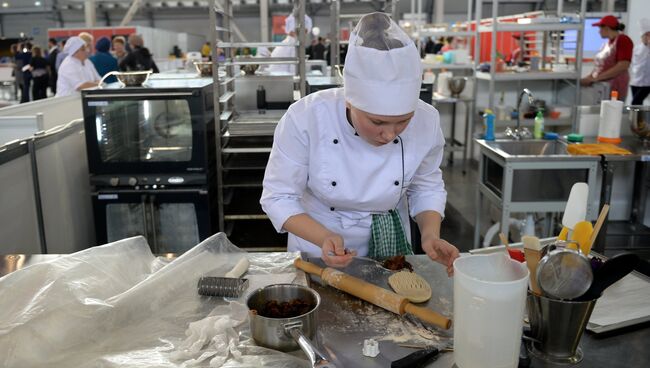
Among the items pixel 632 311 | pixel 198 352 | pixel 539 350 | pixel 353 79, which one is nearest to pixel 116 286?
pixel 198 352

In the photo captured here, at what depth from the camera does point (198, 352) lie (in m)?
1.03

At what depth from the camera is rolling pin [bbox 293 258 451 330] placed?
112 centimetres

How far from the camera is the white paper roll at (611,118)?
10.5 feet

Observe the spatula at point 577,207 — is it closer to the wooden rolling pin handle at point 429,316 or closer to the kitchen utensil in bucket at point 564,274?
the kitchen utensil in bucket at point 564,274

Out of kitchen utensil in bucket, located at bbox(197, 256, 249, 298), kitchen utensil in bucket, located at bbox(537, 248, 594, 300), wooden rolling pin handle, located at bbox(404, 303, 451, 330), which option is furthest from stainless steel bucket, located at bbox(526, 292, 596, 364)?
kitchen utensil in bucket, located at bbox(197, 256, 249, 298)

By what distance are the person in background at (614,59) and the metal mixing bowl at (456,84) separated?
1.24 metres

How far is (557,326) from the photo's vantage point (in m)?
1.00

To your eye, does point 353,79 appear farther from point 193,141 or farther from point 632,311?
point 193,141

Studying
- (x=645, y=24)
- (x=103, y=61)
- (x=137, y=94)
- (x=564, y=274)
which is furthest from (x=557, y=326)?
(x=103, y=61)

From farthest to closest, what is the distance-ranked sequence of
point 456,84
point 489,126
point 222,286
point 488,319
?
1. point 456,84
2. point 489,126
3. point 222,286
4. point 488,319

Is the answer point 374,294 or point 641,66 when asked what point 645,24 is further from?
point 374,294

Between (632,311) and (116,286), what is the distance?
118 cm

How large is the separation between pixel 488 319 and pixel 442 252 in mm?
430

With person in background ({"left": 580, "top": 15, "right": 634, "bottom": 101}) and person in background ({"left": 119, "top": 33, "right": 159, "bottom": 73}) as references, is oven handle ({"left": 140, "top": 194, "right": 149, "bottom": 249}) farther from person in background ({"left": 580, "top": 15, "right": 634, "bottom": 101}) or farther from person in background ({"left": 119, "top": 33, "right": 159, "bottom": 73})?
person in background ({"left": 119, "top": 33, "right": 159, "bottom": 73})
